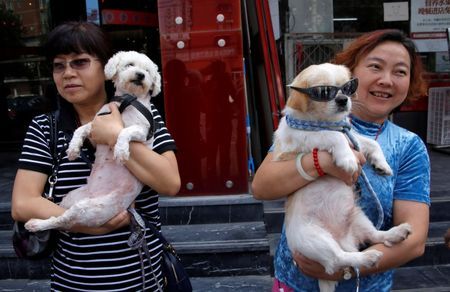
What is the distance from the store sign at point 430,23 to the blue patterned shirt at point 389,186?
623 centimetres

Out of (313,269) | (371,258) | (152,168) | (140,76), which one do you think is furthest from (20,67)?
(371,258)

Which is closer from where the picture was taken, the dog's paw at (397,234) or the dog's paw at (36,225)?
the dog's paw at (397,234)

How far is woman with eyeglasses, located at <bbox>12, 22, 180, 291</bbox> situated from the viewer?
6.13 feet

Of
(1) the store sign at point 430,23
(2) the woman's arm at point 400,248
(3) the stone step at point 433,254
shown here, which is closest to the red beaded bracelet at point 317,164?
(2) the woman's arm at point 400,248

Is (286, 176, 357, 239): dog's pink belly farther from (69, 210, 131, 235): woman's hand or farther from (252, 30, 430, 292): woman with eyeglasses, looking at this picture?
(69, 210, 131, 235): woman's hand

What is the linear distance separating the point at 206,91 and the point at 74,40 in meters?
2.71

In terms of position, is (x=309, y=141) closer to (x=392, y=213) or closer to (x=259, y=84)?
(x=392, y=213)

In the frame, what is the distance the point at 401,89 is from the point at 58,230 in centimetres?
153

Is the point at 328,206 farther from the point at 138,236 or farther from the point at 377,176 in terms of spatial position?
the point at 138,236

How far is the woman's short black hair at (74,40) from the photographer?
1925mm

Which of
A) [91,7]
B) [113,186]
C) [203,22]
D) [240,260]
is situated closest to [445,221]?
[240,260]

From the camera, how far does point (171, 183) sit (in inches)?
74.5

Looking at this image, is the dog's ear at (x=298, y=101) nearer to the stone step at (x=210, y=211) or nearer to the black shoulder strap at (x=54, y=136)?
the black shoulder strap at (x=54, y=136)

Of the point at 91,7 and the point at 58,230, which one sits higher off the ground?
the point at 91,7
